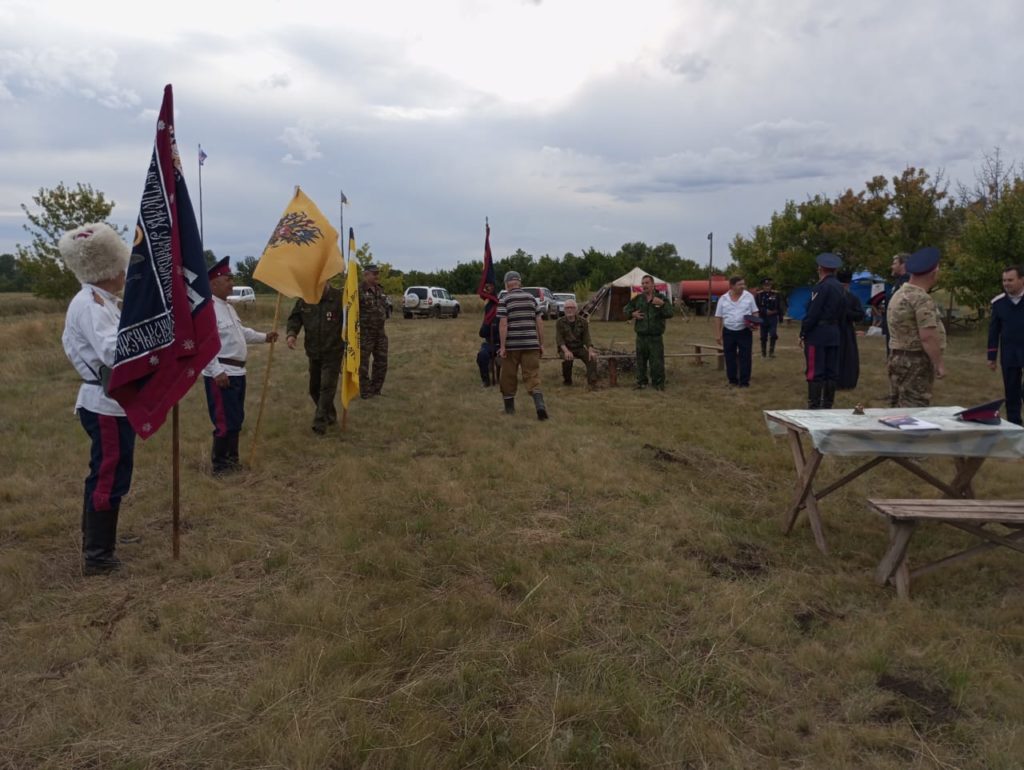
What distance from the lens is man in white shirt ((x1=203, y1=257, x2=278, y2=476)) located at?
578 cm

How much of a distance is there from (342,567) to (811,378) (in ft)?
20.9

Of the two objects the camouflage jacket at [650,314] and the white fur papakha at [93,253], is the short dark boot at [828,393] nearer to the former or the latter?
the camouflage jacket at [650,314]

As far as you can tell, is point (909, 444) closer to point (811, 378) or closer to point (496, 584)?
point (496, 584)

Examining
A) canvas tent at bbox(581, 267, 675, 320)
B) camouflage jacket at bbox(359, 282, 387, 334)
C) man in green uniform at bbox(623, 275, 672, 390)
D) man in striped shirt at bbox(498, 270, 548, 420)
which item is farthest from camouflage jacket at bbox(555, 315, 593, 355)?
canvas tent at bbox(581, 267, 675, 320)

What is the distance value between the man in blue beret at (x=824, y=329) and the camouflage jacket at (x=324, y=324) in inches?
212

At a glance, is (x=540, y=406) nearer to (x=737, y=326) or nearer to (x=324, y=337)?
(x=324, y=337)

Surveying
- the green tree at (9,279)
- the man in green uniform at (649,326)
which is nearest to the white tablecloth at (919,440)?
the man in green uniform at (649,326)

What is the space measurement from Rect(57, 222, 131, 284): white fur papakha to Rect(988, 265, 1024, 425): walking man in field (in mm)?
7631

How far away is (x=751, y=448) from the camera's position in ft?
22.8

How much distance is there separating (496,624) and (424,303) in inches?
1158

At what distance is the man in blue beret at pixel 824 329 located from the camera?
320 inches

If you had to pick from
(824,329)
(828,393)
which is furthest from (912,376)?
(828,393)

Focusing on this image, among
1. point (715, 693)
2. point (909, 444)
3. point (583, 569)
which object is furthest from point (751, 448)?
point (715, 693)

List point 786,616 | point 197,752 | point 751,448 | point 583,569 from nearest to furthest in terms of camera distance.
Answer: point 197,752, point 786,616, point 583,569, point 751,448
